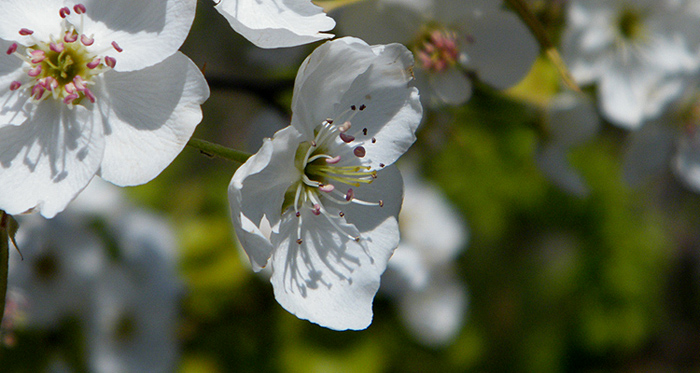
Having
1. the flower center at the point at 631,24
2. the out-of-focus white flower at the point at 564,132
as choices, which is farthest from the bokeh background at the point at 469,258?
the flower center at the point at 631,24

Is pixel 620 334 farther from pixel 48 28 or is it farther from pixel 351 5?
pixel 48 28

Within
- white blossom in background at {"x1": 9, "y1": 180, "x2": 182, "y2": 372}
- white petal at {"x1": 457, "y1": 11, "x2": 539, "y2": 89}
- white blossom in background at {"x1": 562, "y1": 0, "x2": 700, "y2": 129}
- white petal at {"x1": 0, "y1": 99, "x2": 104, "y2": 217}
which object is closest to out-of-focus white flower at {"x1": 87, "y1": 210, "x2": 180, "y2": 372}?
white blossom in background at {"x1": 9, "y1": 180, "x2": 182, "y2": 372}

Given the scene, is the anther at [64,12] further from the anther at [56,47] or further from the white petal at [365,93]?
the white petal at [365,93]

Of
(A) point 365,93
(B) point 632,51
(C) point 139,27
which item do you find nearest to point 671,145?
(B) point 632,51

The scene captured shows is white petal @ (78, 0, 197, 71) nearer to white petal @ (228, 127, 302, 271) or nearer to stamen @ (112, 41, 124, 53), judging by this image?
stamen @ (112, 41, 124, 53)

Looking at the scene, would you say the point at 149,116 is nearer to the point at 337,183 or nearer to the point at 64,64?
the point at 64,64

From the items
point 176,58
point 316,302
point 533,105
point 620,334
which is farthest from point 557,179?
point 620,334
